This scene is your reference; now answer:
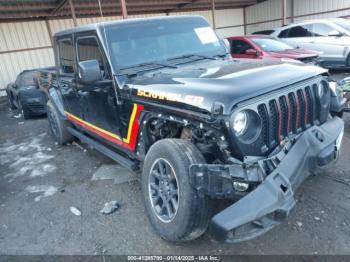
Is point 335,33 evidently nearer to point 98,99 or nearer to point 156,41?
point 156,41

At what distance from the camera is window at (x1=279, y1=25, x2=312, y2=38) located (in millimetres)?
10859

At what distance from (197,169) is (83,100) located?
267cm

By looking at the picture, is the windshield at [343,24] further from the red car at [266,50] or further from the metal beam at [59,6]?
the metal beam at [59,6]

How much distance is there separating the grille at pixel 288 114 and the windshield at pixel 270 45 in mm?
6198

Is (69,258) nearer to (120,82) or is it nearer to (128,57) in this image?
(120,82)

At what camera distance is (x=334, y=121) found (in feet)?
10.2

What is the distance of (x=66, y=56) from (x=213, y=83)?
10.2 feet

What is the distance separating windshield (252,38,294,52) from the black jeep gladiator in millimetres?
5230

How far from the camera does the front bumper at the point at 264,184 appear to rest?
7.10 feet

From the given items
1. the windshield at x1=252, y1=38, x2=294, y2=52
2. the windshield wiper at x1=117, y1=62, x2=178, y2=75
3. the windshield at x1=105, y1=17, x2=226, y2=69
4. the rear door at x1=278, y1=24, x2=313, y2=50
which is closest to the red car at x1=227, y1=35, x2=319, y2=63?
the windshield at x1=252, y1=38, x2=294, y2=52

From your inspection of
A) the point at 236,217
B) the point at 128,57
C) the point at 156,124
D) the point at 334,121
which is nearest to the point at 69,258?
the point at 156,124

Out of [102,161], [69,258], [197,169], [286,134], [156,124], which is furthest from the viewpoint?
[102,161]

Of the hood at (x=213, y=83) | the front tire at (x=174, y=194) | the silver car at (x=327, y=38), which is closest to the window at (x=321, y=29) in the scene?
the silver car at (x=327, y=38)

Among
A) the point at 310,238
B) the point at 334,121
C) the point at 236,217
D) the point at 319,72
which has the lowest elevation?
the point at 310,238
